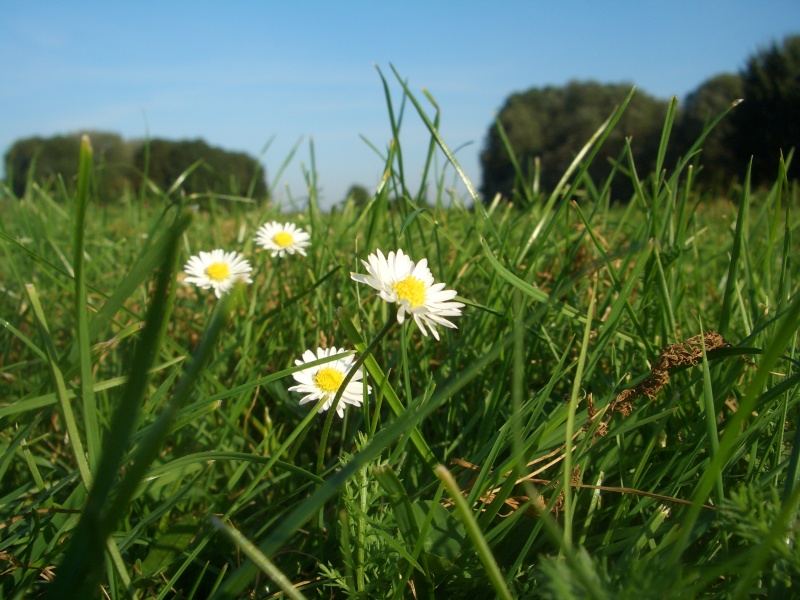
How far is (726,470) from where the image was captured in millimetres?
581

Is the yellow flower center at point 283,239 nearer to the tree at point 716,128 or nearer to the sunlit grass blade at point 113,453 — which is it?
the sunlit grass blade at point 113,453

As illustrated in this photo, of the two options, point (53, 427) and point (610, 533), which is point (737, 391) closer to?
point (610, 533)

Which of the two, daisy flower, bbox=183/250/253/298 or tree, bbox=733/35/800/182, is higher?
tree, bbox=733/35/800/182

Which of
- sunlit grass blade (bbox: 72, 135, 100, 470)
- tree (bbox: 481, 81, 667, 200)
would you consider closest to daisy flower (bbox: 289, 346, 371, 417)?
sunlit grass blade (bbox: 72, 135, 100, 470)

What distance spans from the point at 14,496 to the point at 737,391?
73 cm

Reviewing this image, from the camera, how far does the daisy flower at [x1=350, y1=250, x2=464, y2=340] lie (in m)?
0.57

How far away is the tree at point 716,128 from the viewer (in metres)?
14.0

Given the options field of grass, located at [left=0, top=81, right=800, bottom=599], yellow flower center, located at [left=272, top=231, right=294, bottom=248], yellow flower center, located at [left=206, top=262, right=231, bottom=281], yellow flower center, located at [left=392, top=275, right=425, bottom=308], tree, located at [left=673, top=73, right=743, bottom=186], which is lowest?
field of grass, located at [left=0, top=81, right=800, bottom=599]

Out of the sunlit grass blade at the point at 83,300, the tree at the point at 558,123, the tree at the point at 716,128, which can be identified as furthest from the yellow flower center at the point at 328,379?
the tree at the point at 558,123

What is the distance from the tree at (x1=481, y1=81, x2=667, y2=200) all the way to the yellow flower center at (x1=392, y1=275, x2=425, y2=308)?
798 inches

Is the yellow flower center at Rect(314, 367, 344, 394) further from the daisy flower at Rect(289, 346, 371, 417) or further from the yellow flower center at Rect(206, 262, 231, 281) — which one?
the yellow flower center at Rect(206, 262, 231, 281)

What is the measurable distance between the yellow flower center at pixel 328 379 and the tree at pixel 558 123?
797 inches

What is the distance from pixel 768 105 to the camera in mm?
13328

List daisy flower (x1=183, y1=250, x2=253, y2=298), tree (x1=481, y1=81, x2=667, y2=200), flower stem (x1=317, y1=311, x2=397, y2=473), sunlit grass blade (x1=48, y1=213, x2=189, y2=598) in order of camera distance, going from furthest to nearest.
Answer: tree (x1=481, y1=81, x2=667, y2=200) → daisy flower (x1=183, y1=250, x2=253, y2=298) → flower stem (x1=317, y1=311, x2=397, y2=473) → sunlit grass blade (x1=48, y1=213, x2=189, y2=598)
